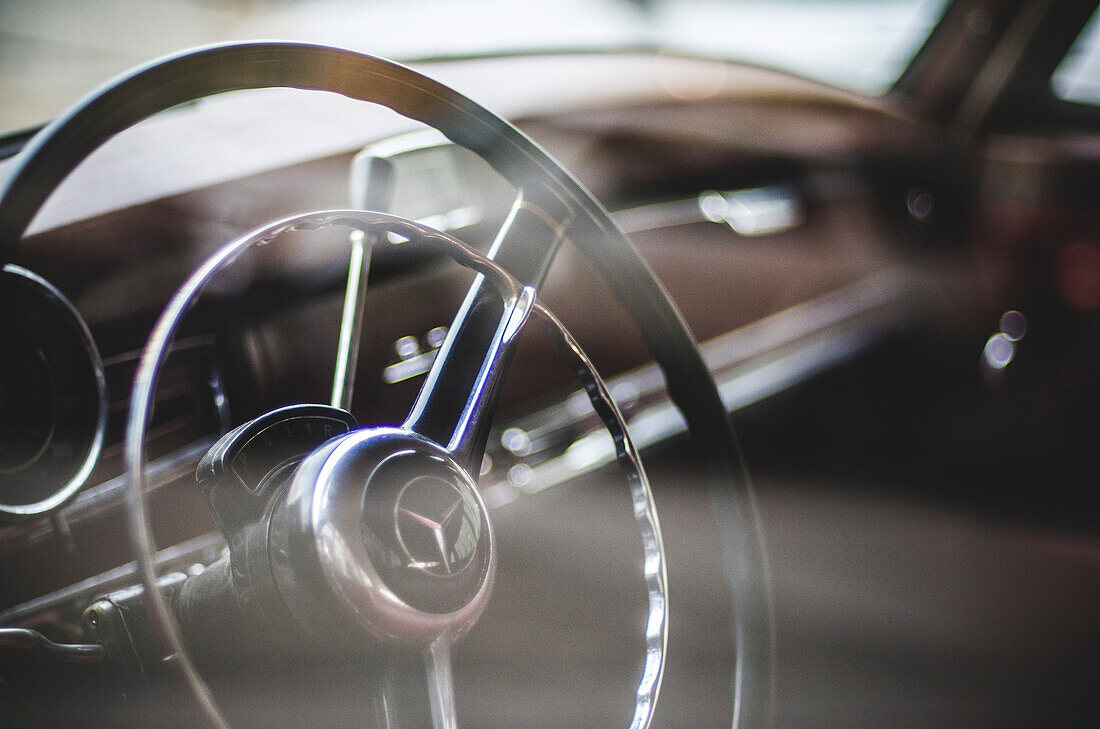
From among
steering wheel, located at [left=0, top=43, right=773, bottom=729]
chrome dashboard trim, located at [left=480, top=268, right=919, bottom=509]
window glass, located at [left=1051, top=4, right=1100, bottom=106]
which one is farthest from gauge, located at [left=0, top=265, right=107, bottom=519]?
window glass, located at [left=1051, top=4, right=1100, bottom=106]

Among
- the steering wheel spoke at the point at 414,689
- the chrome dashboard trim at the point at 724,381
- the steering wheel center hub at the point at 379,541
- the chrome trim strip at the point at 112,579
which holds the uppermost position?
the chrome dashboard trim at the point at 724,381

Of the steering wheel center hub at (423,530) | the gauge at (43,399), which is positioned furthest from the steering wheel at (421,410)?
the gauge at (43,399)

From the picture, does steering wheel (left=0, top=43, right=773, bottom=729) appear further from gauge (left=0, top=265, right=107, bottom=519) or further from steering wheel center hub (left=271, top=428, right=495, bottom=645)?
gauge (left=0, top=265, right=107, bottom=519)

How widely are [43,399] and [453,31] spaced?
1.19 metres

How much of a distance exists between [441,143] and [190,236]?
365mm

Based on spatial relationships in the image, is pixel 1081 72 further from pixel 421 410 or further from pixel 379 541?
pixel 379 541

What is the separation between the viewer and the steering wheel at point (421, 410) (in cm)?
61

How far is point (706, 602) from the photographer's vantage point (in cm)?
161

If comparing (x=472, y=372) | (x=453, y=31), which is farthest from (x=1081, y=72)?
(x=472, y=372)

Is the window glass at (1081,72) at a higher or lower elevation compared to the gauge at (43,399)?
higher

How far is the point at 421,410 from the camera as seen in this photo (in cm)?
80

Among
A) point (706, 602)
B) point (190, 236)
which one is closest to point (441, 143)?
point (190, 236)

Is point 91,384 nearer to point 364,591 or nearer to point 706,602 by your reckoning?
point 364,591

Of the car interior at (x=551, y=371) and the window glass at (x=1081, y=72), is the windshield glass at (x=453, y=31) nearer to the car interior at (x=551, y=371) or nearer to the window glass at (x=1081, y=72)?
the car interior at (x=551, y=371)
